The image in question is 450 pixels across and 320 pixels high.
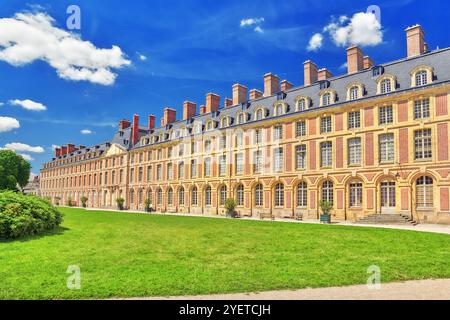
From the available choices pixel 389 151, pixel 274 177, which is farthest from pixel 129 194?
pixel 389 151

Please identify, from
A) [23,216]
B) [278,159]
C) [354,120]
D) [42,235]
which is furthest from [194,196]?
[23,216]

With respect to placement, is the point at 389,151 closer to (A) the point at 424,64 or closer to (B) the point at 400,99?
(B) the point at 400,99

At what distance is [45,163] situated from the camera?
8306cm

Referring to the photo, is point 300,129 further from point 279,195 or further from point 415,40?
point 415,40

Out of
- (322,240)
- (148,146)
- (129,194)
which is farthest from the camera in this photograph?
(129,194)

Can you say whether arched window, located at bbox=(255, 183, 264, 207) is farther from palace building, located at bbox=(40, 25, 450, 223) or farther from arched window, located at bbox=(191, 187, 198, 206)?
arched window, located at bbox=(191, 187, 198, 206)

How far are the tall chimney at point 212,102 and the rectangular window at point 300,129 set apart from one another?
15933mm

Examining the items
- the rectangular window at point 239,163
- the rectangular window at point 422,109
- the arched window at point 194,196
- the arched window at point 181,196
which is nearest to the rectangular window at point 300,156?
the rectangular window at point 239,163

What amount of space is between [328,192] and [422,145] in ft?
26.6

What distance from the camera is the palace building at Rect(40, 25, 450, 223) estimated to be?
24.2m

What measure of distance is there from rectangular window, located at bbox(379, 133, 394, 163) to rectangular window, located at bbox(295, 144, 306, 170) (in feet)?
22.1

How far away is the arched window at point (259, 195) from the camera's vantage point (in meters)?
33.5

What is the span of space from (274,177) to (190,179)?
42.3ft
